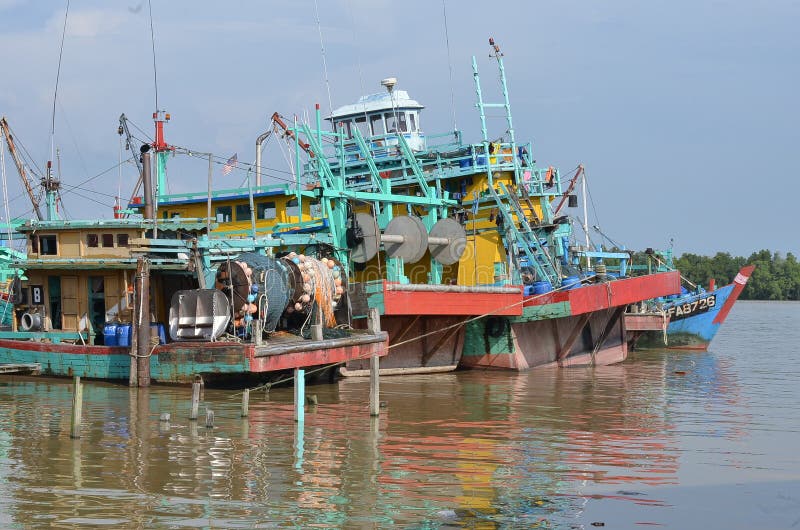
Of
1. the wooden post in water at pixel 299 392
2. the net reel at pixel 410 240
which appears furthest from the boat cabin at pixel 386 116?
the wooden post in water at pixel 299 392

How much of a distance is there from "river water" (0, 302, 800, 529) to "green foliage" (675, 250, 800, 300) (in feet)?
340

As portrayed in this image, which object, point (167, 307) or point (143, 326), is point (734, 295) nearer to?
A: point (167, 307)

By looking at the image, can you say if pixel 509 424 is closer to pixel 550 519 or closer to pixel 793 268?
pixel 550 519

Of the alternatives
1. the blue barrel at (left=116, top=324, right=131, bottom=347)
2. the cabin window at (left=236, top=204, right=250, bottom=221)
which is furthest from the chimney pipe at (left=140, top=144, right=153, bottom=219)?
the cabin window at (left=236, top=204, right=250, bottom=221)

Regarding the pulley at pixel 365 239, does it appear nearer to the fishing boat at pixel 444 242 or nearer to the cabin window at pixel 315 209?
the fishing boat at pixel 444 242

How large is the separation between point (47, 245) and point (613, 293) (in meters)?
16.3

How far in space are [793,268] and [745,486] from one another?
4857 inches

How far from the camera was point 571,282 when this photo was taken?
102 feet

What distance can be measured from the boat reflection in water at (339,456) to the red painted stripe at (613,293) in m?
4.56

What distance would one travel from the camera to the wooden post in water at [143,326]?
76.2ft

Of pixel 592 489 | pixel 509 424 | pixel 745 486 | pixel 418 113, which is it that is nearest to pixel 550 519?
pixel 592 489

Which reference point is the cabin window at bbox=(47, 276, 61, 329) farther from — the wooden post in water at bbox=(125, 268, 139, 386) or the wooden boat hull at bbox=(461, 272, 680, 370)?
the wooden boat hull at bbox=(461, 272, 680, 370)

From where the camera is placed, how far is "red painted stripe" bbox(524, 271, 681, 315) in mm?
29641

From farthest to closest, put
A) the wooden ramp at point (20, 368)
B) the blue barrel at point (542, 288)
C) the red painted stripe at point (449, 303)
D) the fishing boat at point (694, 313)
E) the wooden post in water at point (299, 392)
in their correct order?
the fishing boat at point (694, 313)
the blue barrel at point (542, 288)
the red painted stripe at point (449, 303)
the wooden ramp at point (20, 368)
the wooden post in water at point (299, 392)
